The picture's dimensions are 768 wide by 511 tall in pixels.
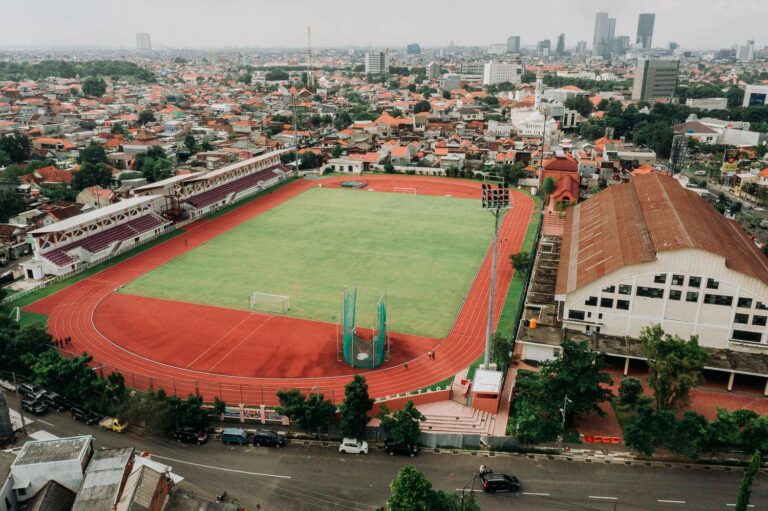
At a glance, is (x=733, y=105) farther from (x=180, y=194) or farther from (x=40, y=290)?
(x=40, y=290)

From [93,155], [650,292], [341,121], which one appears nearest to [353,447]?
[650,292]

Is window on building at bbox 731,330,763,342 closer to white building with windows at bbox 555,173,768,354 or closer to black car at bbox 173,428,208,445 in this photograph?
white building with windows at bbox 555,173,768,354

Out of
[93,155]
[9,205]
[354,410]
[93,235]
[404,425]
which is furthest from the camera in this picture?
[93,155]

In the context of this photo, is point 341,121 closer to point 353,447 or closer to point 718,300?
point 718,300

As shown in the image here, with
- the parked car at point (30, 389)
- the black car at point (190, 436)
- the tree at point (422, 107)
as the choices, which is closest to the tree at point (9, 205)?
the parked car at point (30, 389)

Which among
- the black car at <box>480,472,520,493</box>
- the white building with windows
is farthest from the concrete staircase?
the white building with windows

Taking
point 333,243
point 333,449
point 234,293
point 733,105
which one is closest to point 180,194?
point 333,243

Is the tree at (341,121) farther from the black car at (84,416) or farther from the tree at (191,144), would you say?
the black car at (84,416)
